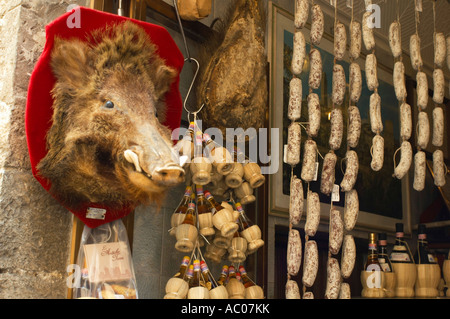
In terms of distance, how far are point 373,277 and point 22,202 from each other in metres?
1.68

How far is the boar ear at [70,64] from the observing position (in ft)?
3.85

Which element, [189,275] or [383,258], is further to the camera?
[383,258]

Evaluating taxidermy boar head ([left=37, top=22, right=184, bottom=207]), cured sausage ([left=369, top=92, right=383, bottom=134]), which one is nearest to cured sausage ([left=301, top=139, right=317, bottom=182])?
cured sausage ([left=369, top=92, right=383, bottom=134])

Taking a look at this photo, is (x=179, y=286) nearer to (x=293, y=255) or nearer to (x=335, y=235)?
(x=293, y=255)

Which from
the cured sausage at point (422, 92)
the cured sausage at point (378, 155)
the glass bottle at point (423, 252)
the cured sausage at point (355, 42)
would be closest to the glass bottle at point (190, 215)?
the cured sausage at point (378, 155)

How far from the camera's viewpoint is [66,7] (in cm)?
148

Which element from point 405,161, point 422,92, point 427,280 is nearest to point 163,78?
point 405,161

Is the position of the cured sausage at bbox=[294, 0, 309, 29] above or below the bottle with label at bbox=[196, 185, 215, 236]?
above

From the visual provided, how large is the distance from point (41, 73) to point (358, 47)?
4.86ft

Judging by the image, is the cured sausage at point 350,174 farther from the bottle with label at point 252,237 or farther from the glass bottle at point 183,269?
the glass bottle at point 183,269

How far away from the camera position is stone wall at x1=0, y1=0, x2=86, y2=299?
48.2 inches

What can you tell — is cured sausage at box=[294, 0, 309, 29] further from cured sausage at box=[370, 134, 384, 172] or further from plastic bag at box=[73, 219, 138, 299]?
plastic bag at box=[73, 219, 138, 299]

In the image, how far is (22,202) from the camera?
1.26 m

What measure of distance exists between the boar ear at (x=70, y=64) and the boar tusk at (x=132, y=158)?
0.85 feet
